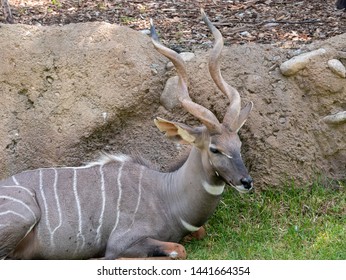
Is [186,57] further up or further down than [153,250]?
further up

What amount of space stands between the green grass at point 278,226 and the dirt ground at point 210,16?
1.33m

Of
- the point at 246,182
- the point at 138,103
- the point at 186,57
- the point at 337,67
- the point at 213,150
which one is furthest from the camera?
the point at 186,57

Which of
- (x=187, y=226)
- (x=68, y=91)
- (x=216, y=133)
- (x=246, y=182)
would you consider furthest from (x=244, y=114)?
(x=68, y=91)

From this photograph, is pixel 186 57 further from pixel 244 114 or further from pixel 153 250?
pixel 153 250

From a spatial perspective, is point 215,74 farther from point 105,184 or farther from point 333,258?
point 333,258

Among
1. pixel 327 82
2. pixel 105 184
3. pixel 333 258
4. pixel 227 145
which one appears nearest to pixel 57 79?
pixel 105 184

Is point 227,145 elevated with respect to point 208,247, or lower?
elevated

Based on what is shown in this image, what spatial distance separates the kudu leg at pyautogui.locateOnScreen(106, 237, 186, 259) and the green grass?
17 centimetres

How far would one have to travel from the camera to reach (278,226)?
5.30 meters

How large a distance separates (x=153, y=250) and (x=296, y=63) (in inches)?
67.3

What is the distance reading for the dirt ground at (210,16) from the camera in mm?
6527

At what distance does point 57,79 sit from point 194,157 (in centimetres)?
130
